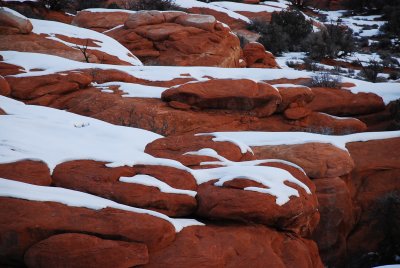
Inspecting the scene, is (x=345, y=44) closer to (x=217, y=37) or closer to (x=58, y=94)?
(x=217, y=37)

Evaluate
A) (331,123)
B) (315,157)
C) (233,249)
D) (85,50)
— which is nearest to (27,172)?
(233,249)

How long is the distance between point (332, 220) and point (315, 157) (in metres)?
0.90

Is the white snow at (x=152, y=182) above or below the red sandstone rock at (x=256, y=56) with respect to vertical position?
above

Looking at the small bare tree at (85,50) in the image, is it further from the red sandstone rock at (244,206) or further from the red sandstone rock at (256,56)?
the red sandstone rock at (244,206)

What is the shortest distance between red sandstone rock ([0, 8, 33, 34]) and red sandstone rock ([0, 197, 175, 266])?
32.7ft

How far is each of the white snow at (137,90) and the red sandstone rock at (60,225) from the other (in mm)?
5381

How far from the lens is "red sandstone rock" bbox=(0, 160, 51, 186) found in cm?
388

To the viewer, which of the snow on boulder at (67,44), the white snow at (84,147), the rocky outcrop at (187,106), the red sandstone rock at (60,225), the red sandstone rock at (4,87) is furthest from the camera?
the snow on boulder at (67,44)

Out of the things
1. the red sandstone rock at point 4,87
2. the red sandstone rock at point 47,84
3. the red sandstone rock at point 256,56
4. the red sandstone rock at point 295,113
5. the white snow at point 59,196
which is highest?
the white snow at point 59,196

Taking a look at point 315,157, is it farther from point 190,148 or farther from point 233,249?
point 233,249

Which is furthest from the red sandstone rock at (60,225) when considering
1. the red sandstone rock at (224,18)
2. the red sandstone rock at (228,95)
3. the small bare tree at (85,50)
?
the red sandstone rock at (224,18)

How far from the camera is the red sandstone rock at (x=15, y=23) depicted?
12.2m

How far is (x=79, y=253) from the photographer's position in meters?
3.21

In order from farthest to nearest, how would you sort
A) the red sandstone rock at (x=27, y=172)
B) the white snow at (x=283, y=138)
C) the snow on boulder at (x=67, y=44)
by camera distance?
the snow on boulder at (x=67, y=44) → the white snow at (x=283, y=138) → the red sandstone rock at (x=27, y=172)
